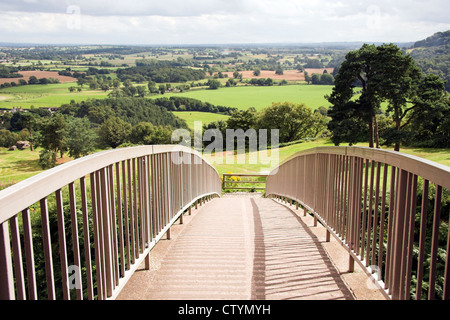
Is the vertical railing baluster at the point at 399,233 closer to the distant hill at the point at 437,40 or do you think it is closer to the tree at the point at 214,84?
the distant hill at the point at 437,40

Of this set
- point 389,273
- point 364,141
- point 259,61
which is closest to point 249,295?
point 389,273

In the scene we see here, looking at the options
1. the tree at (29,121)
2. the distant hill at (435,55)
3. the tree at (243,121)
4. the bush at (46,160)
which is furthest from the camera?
the tree at (243,121)

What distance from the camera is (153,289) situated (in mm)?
3008

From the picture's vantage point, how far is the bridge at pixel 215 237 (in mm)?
1642

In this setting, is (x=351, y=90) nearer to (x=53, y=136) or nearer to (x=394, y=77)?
(x=394, y=77)

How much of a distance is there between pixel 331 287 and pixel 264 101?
8281cm

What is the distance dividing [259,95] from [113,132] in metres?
40.6

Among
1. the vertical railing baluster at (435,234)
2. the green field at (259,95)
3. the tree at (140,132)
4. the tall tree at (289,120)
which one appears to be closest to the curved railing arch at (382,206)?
the vertical railing baluster at (435,234)

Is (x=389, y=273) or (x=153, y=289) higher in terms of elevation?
(x=389, y=273)

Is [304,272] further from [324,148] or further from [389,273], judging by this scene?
[324,148]

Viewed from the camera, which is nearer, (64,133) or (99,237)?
(99,237)

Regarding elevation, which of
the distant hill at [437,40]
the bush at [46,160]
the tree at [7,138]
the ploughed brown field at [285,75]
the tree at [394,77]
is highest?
the distant hill at [437,40]

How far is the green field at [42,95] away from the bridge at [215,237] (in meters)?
65.6
